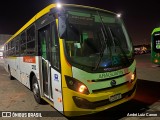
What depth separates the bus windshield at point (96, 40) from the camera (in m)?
4.50

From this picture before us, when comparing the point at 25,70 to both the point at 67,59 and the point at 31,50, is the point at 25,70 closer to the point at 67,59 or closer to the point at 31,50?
the point at 31,50

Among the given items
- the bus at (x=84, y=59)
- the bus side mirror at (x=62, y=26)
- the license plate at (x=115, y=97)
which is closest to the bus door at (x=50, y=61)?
the bus at (x=84, y=59)

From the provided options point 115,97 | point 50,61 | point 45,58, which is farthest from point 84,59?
point 45,58

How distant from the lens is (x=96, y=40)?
4957 millimetres

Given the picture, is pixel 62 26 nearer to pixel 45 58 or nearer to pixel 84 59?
pixel 84 59

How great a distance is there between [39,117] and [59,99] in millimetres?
1221

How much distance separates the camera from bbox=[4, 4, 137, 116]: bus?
428cm

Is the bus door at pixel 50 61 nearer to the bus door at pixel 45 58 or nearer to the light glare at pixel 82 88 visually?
the bus door at pixel 45 58

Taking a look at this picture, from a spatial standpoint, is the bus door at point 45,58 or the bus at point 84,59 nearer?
the bus at point 84,59

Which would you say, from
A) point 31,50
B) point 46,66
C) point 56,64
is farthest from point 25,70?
point 56,64

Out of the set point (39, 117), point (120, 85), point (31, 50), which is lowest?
point (39, 117)

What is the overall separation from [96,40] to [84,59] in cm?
76

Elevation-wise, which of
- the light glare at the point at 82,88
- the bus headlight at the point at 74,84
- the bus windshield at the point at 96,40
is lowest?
the light glare at the point at 82,88

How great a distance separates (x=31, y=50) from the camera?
6832 millimetres
